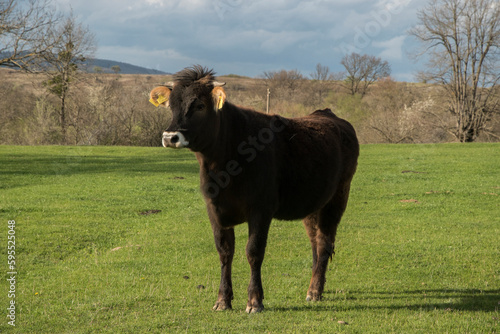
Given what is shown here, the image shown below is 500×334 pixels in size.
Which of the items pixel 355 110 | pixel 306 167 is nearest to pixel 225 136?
pixel 306 167

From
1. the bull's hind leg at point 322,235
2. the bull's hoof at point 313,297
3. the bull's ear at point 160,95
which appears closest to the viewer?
the bull's ear at point 160,95

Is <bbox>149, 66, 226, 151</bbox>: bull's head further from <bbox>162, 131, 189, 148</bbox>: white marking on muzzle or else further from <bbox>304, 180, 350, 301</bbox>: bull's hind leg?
<bbox>304, 180, 350, 301</bbox>: bull's hind leg

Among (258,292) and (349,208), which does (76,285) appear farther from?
(349,208)

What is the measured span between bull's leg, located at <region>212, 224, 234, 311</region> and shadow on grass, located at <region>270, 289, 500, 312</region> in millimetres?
620

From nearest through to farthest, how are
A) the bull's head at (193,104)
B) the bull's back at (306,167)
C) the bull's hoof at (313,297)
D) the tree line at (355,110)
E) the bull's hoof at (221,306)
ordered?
the bull's head at (193,104), the bull's hoof at (221,306), the bull's back at (306,167), the bull's hoof at (313,297), the tree line at (355,110)

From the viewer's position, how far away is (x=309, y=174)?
611cm

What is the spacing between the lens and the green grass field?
550 centimetres

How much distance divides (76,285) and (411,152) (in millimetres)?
26995

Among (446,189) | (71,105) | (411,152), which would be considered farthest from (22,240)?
(71,105)

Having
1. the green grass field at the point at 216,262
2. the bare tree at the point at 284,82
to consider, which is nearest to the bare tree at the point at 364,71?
the bare tree at the point at 284,82

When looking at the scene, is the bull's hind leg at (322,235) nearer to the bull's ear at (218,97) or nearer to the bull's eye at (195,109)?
the bull's ear at (218,97)

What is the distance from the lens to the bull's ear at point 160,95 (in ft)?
17.8

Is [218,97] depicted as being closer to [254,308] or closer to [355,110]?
[254,308]

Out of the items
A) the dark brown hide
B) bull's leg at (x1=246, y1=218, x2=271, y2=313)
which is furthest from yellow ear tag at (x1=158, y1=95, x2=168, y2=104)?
bull's leg at (x1=246, y1=218, x2=271, y2=313)
